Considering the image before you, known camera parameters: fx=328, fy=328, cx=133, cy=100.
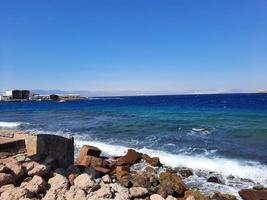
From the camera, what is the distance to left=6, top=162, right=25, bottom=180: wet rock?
10.8 meters

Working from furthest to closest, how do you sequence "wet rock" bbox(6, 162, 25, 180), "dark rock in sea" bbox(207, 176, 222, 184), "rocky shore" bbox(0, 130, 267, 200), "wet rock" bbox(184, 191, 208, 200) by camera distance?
"dark rock in sea" bbox(207, 176, 222, 184) → "wet rock" bbox(184, 191, 208, 200) → "wet rock" bbox(6, 162, 25, 180) → "rocky shore" bbox(0, 130, 267, 200)

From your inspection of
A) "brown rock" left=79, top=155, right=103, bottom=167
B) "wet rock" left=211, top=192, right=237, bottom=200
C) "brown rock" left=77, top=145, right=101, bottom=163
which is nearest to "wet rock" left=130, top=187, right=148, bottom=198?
"wet rock" left=211, top=192, right=237, bottom=200

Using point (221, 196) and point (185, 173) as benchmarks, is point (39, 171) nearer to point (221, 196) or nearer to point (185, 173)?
point (221, 196)

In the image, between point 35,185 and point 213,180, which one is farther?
point 213,180

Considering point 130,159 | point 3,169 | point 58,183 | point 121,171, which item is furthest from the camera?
point 130,159

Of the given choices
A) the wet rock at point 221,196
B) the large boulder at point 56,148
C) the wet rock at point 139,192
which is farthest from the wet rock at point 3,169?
the wet rock at point 221,196

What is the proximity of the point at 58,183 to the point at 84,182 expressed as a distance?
856 mm

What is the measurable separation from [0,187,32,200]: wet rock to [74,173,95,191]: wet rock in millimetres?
1726

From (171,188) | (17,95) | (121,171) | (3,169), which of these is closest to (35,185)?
(3,169)

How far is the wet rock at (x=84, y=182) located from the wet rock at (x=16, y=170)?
1.81 m

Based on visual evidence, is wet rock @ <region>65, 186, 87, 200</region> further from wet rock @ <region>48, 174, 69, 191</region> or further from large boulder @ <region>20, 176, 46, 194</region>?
large boulder @ <region>20, 176, 46, 194</region>

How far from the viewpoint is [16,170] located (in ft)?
35.8

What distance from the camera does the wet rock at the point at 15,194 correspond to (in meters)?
9.29

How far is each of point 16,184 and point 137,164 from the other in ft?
24.8
